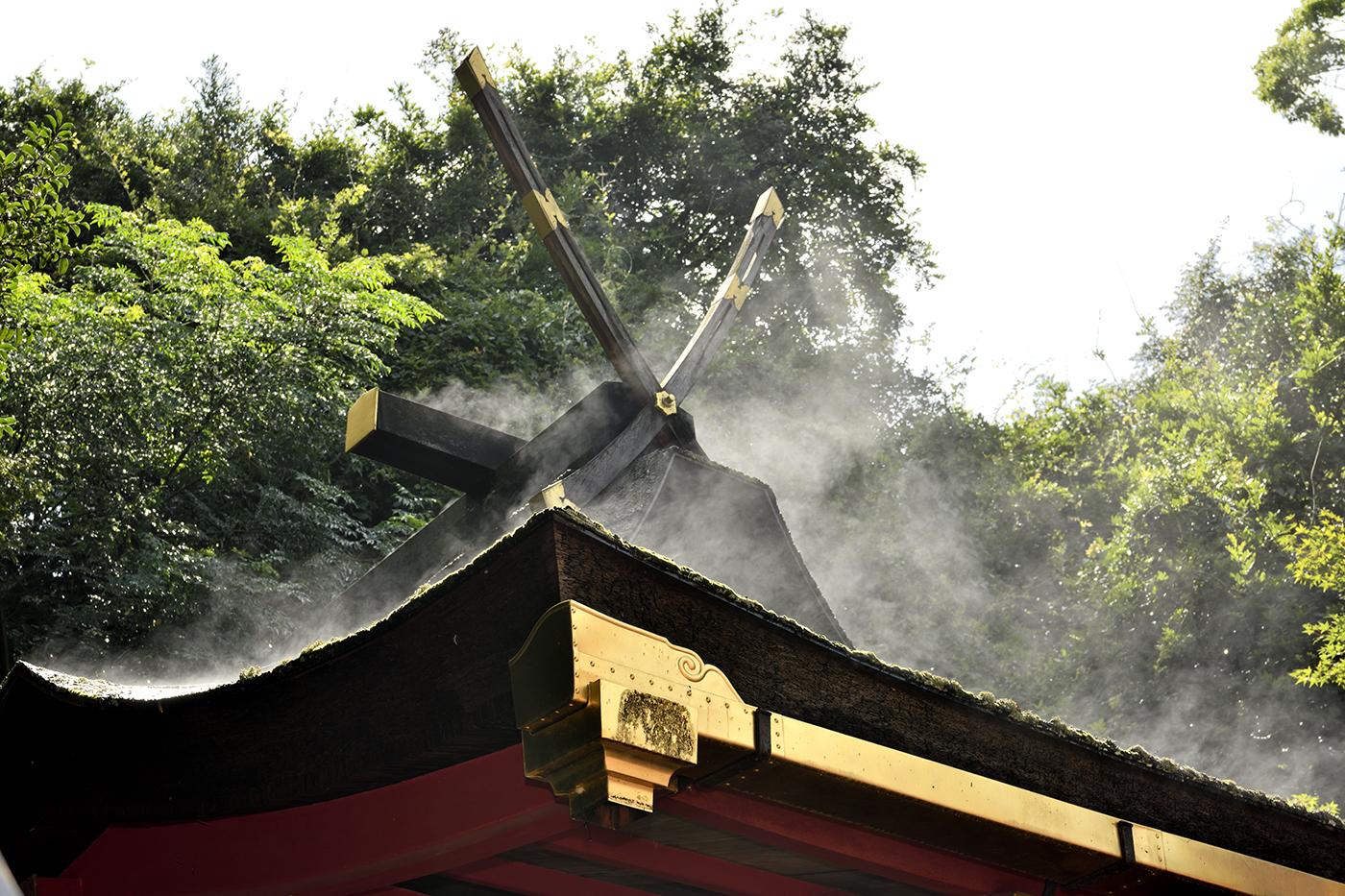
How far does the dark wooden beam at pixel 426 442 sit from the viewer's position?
349cm

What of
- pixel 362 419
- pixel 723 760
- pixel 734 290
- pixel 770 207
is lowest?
pixel 723 760

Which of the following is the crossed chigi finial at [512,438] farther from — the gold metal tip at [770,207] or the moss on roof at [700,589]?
the moss on roof at [700,589]

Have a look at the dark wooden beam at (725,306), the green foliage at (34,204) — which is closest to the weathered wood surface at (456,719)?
the dark wooden beam at (725,306)

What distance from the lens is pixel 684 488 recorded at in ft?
13.8

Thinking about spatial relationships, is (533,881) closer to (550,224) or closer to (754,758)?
(754,758)

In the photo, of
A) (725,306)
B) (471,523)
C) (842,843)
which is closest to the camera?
(842,843)

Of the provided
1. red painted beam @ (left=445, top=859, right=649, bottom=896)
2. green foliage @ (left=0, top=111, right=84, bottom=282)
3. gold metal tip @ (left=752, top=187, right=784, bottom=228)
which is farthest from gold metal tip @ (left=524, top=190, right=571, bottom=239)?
red painted beam @ (left=445, top=859, right=649, bottom=896)

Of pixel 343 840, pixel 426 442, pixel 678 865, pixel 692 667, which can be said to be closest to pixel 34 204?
pixel 426 442

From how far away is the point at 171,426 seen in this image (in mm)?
7652

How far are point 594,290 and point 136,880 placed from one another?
3.28 meters

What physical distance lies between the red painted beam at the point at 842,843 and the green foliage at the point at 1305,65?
603 inches

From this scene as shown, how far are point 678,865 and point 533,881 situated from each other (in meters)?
0.34

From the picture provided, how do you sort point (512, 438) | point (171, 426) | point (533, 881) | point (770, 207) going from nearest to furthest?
point (533, 881) → point (512, 438) → point (770, 207) → point (171, 426)

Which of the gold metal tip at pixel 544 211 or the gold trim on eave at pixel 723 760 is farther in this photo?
the gold metal tip at pixel 544 211
